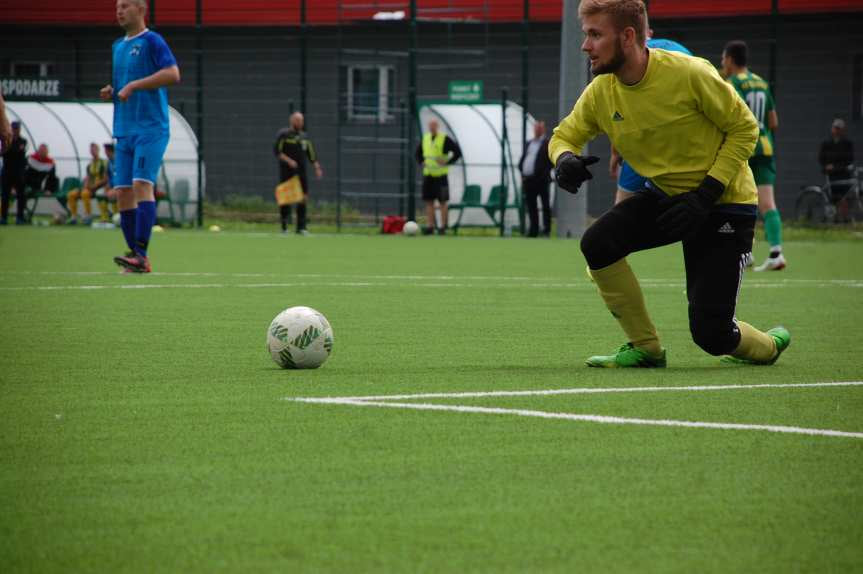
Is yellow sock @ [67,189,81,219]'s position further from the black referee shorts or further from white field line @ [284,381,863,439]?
white field line @ [284,381,863,439]

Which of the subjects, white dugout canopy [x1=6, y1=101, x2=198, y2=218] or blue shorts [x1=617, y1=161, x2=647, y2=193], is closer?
blue shorts [x1=617, y1=161, x2=647, y2=193]

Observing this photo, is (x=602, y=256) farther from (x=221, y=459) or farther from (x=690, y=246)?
(x=221, y=459)

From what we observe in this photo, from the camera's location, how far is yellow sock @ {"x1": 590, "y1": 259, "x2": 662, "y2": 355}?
661cm

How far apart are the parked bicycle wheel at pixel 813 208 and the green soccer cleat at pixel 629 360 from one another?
21.3m

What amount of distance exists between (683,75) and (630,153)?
17.8 inches

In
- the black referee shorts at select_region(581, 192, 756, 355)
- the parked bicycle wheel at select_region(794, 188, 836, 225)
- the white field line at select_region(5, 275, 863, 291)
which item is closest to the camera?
the black referee shorts at select_region(581, 192, 756, 355)

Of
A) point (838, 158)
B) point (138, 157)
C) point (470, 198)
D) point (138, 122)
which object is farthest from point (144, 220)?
point (838, 158)

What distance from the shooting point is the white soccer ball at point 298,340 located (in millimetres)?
6312

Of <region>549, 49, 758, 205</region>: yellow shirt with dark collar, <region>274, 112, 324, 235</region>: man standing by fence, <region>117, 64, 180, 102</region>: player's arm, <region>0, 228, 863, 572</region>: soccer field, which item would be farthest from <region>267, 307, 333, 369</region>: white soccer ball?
<region>274, 112, 324, 235</region>: man standing by fence

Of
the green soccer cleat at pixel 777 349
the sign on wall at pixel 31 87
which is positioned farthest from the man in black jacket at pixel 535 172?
the green soccer cleat at pixel 777 349

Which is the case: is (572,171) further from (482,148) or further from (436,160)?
(482,148)

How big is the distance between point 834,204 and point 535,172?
6171 mm

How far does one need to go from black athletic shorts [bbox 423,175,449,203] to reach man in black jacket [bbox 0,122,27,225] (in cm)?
735

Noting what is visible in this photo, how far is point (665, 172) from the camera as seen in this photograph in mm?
6453
